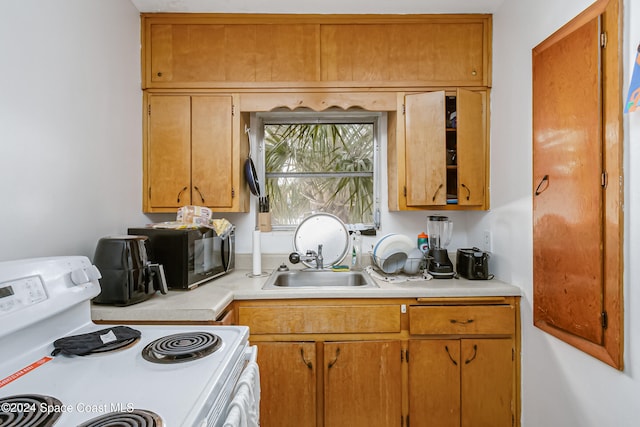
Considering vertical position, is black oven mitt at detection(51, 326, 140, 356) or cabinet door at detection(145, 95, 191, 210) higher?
cabinet door at detection(145, 95, 191, 210)

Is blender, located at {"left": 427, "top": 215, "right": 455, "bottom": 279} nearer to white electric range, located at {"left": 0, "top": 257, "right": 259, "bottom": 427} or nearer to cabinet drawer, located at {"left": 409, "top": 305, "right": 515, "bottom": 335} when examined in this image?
cabinet drawer, located at {"left": 409, "top": 305, "right": 515, "bottom": 335}

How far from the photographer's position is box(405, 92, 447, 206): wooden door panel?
2.09 meters

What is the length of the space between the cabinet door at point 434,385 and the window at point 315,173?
1.00 m

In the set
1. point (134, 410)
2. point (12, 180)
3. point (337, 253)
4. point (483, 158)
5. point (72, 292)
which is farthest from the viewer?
point (337, 253)

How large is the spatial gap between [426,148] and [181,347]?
173 centimetres

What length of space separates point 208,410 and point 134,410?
15 centimetres

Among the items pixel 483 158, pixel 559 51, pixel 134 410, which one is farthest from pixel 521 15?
pixel 134 410

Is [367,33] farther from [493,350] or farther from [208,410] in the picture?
[208,410]

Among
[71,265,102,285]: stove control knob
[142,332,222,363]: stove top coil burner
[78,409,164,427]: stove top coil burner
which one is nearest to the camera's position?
[78,409,164,427]: stove top coil burner

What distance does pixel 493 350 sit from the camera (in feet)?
5.88

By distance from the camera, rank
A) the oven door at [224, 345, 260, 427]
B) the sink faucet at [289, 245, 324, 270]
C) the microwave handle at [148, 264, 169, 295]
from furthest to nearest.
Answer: the sink faucet at [289, 245, 324, 270]
the microwave handle at [148, 264, 169, 295]
the oven door at [224, 345, 260, 427]

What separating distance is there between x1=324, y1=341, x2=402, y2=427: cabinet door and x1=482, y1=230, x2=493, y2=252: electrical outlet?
35.2 inches

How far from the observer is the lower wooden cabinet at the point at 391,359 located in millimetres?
1753

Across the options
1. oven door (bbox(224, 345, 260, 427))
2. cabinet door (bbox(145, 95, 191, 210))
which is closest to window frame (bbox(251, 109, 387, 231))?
cabinet door (bbox(145, 95, 191, 210))
